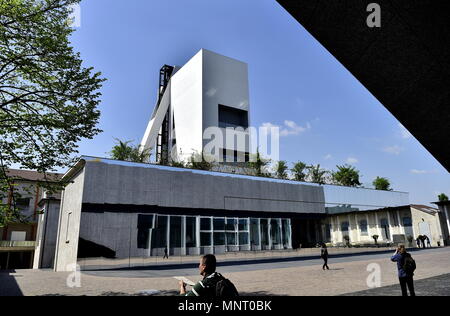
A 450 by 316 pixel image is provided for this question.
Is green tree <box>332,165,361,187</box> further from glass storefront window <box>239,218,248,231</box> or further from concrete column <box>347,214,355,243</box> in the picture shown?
glass storefront window <box>239,218,248,231</box>

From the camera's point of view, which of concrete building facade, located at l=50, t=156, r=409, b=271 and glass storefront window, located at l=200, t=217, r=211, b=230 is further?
glass storefront window, located at l=200, t=217, r=211, b=230

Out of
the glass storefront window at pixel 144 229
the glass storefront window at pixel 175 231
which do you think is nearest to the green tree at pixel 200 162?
the glass storefront window at pixel 175 231

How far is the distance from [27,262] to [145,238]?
34460 mm

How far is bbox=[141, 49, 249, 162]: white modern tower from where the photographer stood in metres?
49.2

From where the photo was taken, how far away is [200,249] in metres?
29.0

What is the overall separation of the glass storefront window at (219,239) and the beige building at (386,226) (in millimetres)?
17293

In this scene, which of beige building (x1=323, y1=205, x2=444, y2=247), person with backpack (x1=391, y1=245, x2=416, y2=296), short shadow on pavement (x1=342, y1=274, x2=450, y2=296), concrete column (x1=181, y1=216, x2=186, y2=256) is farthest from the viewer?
beige building (x1=323, y1=205, x2=444, y2=247)

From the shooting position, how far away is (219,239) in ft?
101

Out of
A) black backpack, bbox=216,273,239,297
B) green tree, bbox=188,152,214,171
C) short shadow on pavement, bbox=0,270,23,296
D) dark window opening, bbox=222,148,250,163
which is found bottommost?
short shadow on pavement, bbox=0,270,23,296

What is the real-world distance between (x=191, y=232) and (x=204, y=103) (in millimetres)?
25598

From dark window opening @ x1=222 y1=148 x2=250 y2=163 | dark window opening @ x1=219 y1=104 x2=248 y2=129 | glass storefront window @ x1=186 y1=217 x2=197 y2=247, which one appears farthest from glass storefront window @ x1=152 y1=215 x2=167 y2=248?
dark window opening @ x1=219 y1=104 x2=248 y2=129

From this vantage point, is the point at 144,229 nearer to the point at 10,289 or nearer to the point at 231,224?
the point at 231,224

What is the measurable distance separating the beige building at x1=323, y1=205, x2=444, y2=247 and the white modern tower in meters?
19.2

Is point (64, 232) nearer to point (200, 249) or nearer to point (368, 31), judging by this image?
point (200, 249)
